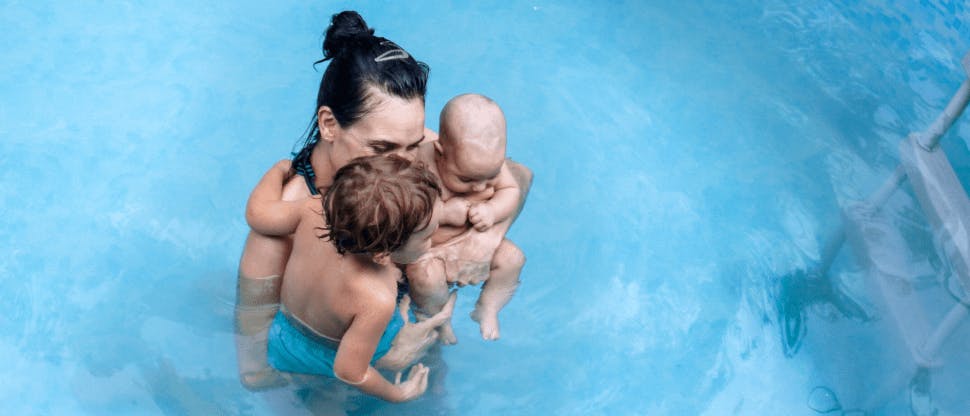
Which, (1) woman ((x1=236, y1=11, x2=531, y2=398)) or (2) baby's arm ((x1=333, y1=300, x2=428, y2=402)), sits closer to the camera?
(2) baby's arm ((x1=333, y1=300, x2=428, y2=402))

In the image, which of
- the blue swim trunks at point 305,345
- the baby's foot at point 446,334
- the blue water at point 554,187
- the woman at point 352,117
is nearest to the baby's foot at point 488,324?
the baby's foot at point 446,334

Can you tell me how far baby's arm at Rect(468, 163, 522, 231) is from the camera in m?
Answer: 2.18

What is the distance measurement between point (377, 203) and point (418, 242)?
0.24 meters

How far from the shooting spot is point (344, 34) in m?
1.99

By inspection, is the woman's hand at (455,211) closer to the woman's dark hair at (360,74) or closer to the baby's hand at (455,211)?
the baby's hand at (455,211)

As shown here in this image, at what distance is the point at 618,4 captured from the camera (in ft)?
13.4

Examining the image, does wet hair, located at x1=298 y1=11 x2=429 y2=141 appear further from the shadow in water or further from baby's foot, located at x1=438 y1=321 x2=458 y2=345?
the shadow in water

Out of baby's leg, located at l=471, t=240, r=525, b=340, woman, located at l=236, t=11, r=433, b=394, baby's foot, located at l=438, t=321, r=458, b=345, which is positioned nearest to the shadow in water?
baby's leg, located at l=471, t=240, r=525, b=340

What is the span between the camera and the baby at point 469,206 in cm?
202

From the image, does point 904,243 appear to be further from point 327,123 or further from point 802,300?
point 327,123

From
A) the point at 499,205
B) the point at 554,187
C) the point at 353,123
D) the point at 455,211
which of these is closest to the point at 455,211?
the point at 455,211

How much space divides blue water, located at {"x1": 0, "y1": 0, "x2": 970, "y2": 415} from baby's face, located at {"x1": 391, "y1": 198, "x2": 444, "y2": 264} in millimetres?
667

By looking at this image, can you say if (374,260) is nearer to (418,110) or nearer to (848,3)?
(418,110)

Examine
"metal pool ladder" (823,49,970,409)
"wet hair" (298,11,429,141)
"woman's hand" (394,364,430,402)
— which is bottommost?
"metal pool ladder" (823,49,970,409)
